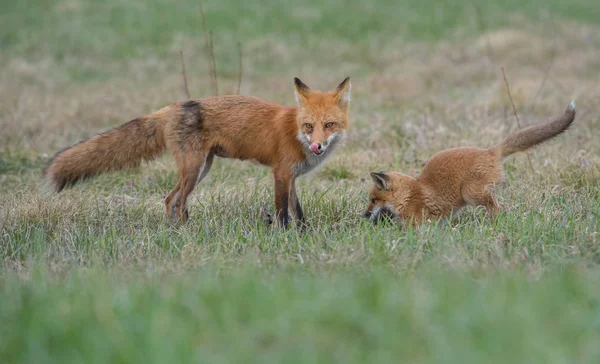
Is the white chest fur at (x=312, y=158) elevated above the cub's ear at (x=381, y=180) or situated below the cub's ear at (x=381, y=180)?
above

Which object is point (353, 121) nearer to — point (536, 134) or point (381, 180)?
point (381, 180)

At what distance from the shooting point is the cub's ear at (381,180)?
23.3ft

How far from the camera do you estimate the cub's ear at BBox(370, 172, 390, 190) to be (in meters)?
7.09

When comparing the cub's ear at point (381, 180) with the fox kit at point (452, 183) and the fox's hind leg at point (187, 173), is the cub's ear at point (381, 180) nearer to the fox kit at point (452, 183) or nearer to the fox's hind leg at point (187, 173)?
the fox kit at point (452, 183)

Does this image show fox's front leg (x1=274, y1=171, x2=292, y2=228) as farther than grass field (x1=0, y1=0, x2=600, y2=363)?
Yes

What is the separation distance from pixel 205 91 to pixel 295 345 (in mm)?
14470

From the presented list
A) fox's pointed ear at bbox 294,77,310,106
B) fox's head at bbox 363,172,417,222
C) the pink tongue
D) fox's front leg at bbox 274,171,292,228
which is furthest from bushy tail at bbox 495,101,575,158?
fox's front leg at bbox 274,171,292,228

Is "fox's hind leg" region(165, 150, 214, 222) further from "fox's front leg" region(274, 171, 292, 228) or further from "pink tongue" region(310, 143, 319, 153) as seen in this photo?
"pink tongue" region(310, 143, 319, 153)

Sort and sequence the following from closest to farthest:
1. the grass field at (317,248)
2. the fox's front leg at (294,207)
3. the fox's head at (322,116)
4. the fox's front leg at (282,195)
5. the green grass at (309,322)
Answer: the green grass at (309,322) → the grass field at (317,248) → the fox's head at (322,116) → the fox's front leg at (282,195) → the fox's front leg at (294,207)

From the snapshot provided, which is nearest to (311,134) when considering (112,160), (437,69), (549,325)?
(112,160)

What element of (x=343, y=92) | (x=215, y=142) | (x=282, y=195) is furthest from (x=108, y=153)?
(x=343, y=92)

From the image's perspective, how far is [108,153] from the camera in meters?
7.31

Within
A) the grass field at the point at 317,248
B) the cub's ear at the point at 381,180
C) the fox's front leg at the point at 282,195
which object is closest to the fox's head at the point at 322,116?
the fox's front leg at the point at 282,195

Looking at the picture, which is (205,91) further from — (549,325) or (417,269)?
(549,325)
